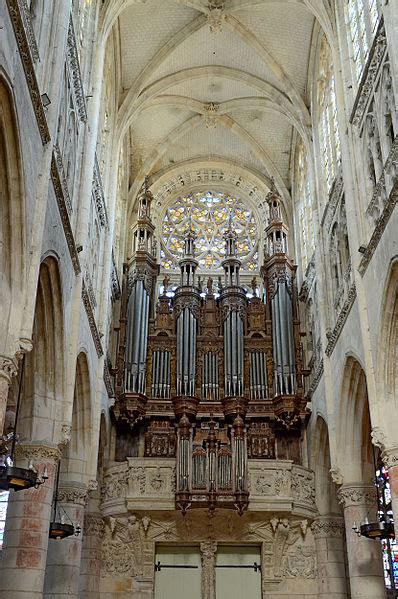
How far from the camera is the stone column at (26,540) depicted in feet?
45.3

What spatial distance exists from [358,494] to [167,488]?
5526mm

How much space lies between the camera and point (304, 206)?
27719mm

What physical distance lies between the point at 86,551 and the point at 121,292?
969 cm

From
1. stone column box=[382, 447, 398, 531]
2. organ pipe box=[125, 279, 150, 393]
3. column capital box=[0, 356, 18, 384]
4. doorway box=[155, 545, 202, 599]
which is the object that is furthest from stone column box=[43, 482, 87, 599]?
column capital box=[0, 356, 18, 384]

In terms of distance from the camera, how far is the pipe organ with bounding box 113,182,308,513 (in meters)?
23.9

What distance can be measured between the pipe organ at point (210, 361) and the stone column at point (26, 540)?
23.6ft

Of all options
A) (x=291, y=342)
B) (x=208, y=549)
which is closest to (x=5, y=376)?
(x=208, y=549)

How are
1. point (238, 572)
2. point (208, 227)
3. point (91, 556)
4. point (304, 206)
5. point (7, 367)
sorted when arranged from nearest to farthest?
point (7, 367) < point (91, 556) < point (238, 572) < point (304, 206) < point (208, 227)

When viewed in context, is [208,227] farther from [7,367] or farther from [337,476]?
[7,367]

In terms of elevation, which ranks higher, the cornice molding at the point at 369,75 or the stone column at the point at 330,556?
the cornice molding at the point at 369,75

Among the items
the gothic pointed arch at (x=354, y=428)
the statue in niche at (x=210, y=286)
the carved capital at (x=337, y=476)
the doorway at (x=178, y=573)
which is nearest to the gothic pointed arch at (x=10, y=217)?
the gothic pointed arch at (x=354, y=428)

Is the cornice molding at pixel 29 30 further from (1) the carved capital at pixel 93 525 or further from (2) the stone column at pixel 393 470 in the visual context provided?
(1) the carved capital at pixel 93 525

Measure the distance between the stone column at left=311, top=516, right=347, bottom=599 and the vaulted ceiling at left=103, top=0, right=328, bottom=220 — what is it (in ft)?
42.6

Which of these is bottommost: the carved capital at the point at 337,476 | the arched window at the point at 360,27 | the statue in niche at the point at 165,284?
the carved capital at the point at 337,476
